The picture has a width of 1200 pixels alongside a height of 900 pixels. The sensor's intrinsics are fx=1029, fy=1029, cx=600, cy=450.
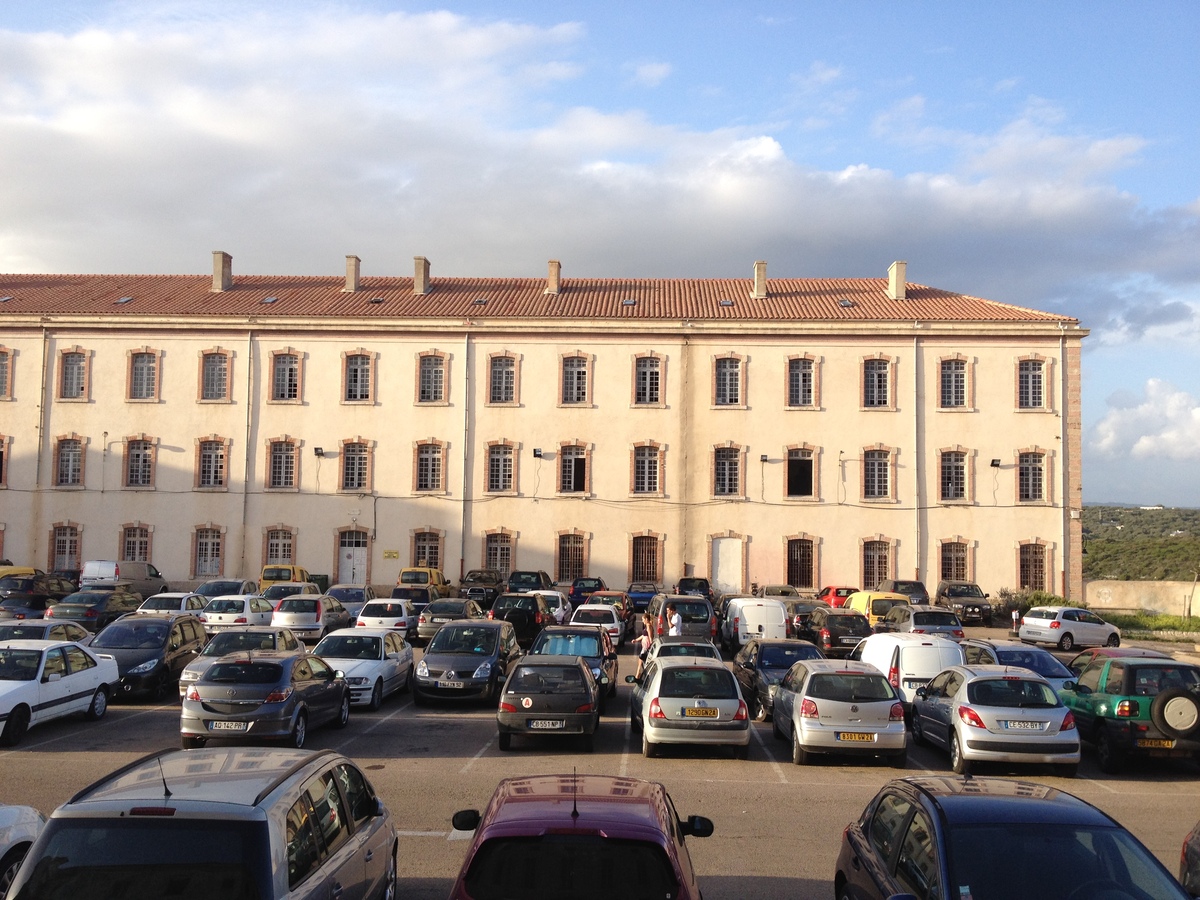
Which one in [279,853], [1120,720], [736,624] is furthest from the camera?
[736,624]

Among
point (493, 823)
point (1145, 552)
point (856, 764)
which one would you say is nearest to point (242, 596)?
point (856, 764)

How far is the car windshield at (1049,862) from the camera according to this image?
5234 mm

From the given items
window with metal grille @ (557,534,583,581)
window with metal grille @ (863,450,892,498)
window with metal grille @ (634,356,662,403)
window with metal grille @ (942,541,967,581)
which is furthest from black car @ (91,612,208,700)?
window with metal grille @ (942,541,967,581)

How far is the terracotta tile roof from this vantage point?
43.5 m

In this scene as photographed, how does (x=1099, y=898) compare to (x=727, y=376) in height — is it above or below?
below

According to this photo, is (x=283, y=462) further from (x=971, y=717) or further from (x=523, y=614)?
(x=971, y=717)

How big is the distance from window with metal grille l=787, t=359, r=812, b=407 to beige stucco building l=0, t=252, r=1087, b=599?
4.1 inches

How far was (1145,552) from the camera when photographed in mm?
77812

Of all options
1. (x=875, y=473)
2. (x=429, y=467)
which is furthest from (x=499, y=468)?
(x=875, y=473)

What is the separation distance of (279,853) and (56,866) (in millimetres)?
1046

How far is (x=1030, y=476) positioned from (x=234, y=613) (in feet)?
102

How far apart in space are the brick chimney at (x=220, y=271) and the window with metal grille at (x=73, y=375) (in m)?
6.41

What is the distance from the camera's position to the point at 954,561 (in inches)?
1646

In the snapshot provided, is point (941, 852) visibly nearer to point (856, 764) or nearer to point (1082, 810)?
point (1082, 810)
